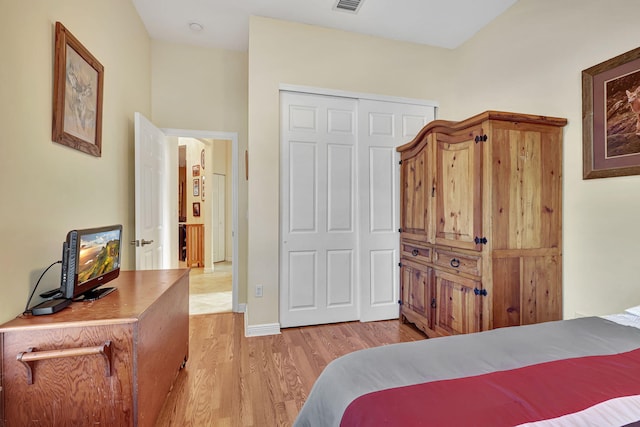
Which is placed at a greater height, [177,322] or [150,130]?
[150,130]

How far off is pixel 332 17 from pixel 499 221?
2.43 m

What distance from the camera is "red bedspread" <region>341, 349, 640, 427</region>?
76 cm

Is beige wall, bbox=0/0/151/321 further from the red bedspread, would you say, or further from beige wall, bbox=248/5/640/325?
the red bedspread

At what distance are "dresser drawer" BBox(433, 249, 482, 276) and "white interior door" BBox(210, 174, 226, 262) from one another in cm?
474

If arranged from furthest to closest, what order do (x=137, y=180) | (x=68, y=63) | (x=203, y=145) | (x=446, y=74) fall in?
1. (x=203, y=145)
2. (x=446, y=74)
3. (x=137, y=180)
4. (x=68, y=63)

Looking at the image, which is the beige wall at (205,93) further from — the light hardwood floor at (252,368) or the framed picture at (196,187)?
the framed picture at (196,187)

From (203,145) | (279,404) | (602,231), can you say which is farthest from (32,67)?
(203,145)

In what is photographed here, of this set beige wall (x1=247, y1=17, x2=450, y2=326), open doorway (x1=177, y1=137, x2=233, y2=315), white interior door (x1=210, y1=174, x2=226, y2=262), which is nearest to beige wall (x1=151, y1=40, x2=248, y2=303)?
beige wall (x1=247, y1=17, x2=450, y2=326)

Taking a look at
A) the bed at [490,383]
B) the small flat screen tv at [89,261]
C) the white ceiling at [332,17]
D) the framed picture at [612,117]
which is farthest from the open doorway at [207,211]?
the framed picture at [612,117]

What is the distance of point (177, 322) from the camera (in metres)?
1.98

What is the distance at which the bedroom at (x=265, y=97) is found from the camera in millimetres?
1385

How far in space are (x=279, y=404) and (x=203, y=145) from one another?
18.4ft

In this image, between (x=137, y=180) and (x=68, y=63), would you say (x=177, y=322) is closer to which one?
(x=137, y=180)

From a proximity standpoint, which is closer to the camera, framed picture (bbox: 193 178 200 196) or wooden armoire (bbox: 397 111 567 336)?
wooden armoire (bbox: 397 111 567 336)
